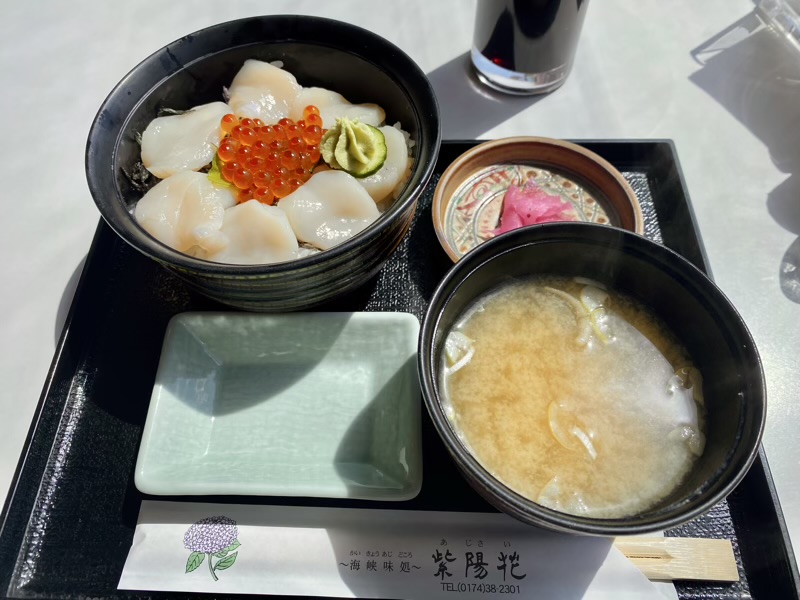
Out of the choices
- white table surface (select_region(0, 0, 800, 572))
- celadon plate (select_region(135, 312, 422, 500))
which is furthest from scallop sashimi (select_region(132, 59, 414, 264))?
white table surface (select_region(0, 0, 800, 572))

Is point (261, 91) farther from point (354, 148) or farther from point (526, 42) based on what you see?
point (526, 42)

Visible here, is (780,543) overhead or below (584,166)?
below

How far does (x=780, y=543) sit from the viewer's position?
3.35ft

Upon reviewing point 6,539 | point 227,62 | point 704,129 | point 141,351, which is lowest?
point 6,539

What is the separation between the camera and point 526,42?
160 centimetres

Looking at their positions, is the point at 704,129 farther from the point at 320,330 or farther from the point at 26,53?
the point at 26,53

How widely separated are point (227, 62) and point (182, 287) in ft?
1.92

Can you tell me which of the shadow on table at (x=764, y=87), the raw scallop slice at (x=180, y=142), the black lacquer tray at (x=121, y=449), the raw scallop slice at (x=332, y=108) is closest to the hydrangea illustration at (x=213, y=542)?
the black lacquer tray at (x=121, y=449)

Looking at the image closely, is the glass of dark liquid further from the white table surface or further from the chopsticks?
the chopsticks

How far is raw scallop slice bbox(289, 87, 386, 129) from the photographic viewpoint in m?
1.36

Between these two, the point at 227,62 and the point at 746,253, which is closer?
the point at 227,62

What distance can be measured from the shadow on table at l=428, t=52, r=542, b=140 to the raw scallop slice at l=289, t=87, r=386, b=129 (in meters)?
0.36

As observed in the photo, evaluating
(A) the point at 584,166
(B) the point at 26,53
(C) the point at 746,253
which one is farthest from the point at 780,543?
(B) the point at 26,53

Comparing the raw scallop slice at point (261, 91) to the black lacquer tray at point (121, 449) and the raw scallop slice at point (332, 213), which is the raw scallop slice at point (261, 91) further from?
the black lacquer tray at point (121, 449)
